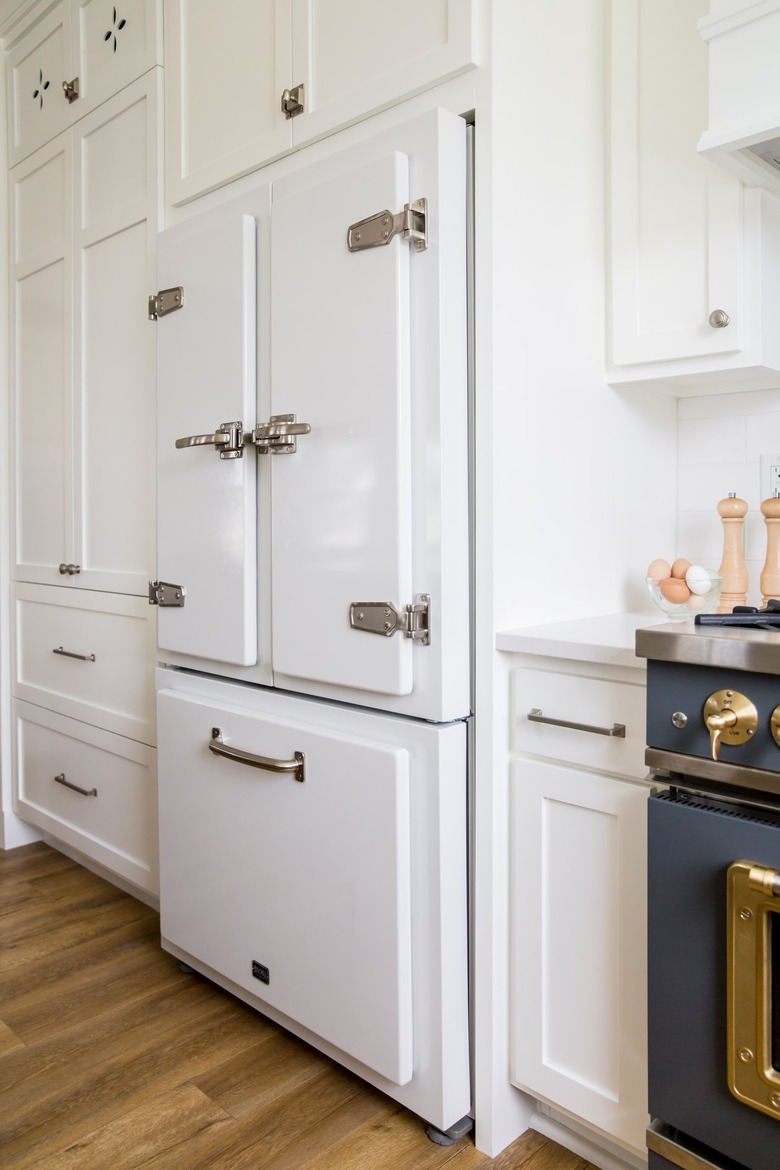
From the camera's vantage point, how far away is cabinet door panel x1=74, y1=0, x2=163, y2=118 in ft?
6.70

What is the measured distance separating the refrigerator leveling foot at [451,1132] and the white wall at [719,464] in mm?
1072

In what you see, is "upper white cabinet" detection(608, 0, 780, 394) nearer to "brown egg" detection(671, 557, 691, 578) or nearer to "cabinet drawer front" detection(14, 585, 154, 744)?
"brown egg" detection(671, 557, 691, 578)

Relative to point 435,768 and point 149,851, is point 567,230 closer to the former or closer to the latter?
point 435,768

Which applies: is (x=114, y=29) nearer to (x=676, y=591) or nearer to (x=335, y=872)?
(x=676, y=591)

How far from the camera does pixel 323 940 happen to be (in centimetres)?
158

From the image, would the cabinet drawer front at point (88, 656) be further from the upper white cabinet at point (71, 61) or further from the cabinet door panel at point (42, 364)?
the upper white cabinet at point (71, 61)

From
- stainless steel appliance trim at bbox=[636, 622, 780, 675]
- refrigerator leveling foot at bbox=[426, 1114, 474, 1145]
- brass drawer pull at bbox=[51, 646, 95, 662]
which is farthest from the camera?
brass drawer pull at bbox=[51, 646, 95, 662]

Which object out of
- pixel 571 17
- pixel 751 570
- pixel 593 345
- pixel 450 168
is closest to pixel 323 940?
pixel 751 570

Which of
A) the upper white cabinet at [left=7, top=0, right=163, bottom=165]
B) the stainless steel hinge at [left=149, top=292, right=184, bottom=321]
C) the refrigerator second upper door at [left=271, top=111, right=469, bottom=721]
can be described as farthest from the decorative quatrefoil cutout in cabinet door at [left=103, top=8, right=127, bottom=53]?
the refrigerator second upper door at [left=271, top=111, right=469, bottom=721]

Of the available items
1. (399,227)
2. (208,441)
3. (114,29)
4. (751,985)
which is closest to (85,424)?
(208,441)

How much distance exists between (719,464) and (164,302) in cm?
122

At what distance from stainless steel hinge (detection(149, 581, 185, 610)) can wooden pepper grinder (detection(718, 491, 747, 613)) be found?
43.5 inches

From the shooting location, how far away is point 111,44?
219 centimetres

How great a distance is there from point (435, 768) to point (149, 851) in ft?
3.80
